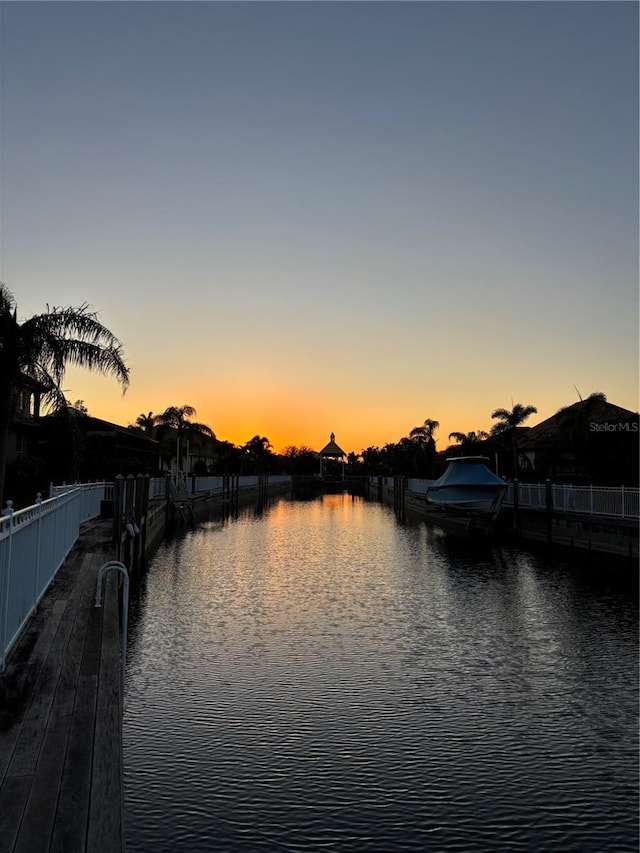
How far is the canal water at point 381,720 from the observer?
6.18 metres

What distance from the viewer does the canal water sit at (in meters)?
6.18

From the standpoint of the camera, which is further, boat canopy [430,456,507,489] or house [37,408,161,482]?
boat canopy [430,456,507,489]

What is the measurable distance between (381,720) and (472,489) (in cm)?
2512

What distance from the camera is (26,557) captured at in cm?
754

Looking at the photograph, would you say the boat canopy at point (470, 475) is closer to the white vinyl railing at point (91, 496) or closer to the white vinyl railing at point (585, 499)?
the white vinyl railing at point (585, 499)

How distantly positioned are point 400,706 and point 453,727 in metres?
0.90

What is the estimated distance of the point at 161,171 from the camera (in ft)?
69.1

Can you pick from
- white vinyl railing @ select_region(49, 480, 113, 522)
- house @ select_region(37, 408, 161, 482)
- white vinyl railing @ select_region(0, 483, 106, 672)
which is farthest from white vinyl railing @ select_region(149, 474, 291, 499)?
white vinyl railing @ select_region(0, 483, 106, 672)

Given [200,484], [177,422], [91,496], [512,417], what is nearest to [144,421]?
[177,422]

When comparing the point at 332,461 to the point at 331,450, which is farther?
the point at 332,461

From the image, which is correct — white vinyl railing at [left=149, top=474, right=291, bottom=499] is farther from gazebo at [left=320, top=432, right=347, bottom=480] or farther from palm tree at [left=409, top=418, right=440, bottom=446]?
gazebo at [left=320, top=432, right=347, bottom=480]

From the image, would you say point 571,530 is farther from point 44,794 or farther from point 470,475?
point 44,794

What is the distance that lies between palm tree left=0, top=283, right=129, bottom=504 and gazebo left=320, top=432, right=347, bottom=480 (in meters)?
108

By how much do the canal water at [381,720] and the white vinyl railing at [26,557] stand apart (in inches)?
76.5
